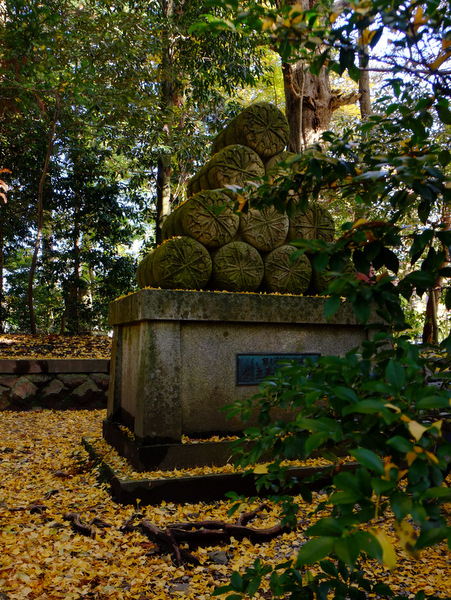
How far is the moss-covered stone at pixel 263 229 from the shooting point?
378 cm

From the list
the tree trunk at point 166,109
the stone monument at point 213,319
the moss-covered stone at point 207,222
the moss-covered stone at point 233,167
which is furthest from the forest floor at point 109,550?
the tree trunk at point 166,109

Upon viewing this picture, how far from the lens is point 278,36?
120 cm

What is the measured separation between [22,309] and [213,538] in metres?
10.6

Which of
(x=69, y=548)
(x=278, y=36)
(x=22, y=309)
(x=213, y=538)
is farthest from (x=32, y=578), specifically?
(x=22, y=309)

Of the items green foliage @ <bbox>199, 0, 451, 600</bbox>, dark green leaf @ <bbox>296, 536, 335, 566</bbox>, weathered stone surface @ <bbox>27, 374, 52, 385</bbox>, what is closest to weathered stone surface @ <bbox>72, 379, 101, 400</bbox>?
weathered stone surface @ <bbox>27, 374, 52, 385</bbox>

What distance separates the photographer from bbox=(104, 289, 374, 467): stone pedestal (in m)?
3.17

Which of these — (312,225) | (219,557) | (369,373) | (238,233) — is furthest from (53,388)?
(369,373)

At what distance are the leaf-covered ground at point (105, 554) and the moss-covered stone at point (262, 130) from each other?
2.90 meters

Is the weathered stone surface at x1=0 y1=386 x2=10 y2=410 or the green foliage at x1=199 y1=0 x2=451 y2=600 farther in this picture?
the weathered stone surface at x1=0 y1=386 x2=10 y2=410

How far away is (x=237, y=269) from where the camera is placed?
3.59 meters

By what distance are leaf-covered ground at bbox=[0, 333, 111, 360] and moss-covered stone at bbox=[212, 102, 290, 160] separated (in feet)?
15.6

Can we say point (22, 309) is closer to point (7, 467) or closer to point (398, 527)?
point (7, 467)

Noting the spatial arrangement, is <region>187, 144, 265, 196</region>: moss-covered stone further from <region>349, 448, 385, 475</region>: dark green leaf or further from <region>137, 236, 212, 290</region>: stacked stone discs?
<region>349, 448, 385, 475</region>: dark green leaf

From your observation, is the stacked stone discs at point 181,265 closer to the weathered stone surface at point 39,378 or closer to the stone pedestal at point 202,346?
the stone pedestal at point 202,346
